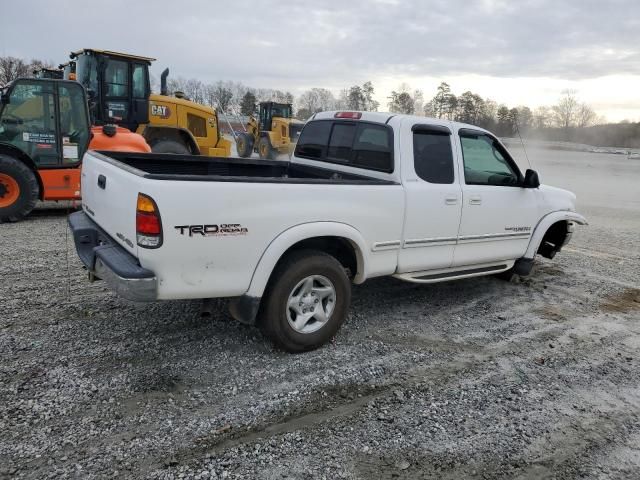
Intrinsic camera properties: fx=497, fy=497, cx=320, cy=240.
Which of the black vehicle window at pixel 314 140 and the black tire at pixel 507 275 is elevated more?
the black vehicle window at pixel 314 140

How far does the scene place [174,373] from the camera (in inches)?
147

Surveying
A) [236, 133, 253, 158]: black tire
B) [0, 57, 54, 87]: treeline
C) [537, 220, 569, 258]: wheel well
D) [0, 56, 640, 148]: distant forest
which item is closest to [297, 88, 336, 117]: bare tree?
[0, 56, 640, 148]: distant forest

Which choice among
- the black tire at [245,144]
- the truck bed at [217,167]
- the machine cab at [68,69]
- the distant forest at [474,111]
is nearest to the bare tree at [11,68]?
the distant forest at [474,111]

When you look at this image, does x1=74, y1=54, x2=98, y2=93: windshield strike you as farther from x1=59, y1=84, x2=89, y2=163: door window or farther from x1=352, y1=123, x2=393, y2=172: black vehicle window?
x1=352, y1=123, x2=393, y2=172: black vehicle window

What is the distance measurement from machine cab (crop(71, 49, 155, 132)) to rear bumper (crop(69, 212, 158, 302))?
793cm

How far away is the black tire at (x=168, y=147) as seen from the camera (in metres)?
11.9

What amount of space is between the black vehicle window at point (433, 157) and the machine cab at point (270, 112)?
66.9 ft

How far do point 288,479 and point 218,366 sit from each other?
53.3 inches

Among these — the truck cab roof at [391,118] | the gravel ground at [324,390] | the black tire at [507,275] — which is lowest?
the gravel ground at [324,390]

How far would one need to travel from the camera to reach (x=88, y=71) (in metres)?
11.3

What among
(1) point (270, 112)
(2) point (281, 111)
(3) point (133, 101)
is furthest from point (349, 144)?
(2) point (281, 111)

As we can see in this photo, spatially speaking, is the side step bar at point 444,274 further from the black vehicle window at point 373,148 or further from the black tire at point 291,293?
the black vehicle window at point 373,148

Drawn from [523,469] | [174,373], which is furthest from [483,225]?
[174,373]

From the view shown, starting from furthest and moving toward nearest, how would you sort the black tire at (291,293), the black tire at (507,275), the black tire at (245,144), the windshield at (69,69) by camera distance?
the black tire at (245,144) → the windshield at (69,69) → the black tire at (507,275) → the black tire at (291,293)
